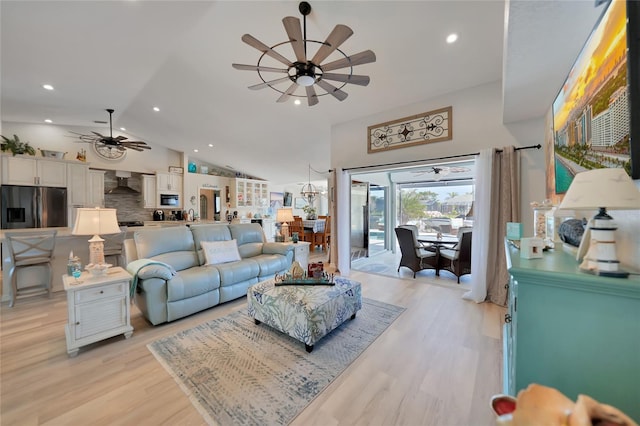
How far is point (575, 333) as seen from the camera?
0.92 m

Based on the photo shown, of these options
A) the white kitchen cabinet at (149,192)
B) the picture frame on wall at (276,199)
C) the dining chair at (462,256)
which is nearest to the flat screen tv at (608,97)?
the dining chair at (462,256)

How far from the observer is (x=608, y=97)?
3.65ft

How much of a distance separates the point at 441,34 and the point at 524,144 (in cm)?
184

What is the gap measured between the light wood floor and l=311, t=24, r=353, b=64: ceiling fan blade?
2615 millimetres

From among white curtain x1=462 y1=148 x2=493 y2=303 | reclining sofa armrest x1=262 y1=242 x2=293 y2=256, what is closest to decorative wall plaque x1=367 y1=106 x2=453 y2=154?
white curtain x1=462 y1=148 x2=493 y2=303

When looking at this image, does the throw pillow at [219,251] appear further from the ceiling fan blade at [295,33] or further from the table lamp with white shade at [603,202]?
the table lamp with white shade at [603,202]

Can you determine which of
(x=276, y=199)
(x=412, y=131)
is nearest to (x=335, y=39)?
(x=412, y=131)

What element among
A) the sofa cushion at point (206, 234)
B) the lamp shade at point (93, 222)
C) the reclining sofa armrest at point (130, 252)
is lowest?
the reclining sofa armrest at point (130, 252)

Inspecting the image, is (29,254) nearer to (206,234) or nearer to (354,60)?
(206,234)

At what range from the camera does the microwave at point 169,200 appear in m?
7.28

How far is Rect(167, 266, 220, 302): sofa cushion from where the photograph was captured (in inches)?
104

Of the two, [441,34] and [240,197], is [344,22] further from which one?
[240,197]

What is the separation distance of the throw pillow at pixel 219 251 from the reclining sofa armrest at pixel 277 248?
0.56m

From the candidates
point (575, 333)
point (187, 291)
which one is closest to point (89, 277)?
point (187, 291)
